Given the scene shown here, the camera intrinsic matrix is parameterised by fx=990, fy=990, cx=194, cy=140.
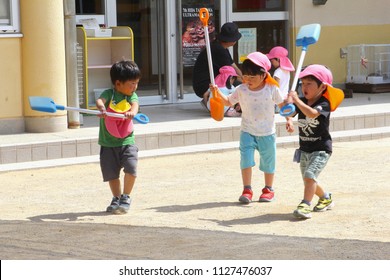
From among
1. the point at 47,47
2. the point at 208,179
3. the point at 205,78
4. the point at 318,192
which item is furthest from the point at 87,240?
the point at 205,78

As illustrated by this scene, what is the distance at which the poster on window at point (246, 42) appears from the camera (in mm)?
16000

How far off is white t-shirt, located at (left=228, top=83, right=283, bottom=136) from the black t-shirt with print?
0.50 m

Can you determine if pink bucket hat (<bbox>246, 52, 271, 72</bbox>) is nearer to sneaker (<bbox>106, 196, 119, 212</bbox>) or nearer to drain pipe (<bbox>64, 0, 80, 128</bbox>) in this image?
sneaker (<bbox>106, 196, 119, 212</bbox>)

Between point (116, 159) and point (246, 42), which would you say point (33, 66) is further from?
point (246, 42)

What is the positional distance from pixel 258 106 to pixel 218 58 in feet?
16.0

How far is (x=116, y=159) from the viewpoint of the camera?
8164 mm

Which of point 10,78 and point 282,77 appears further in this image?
point 282,77

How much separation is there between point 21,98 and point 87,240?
205 inches

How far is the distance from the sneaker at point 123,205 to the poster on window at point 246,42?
8.07m

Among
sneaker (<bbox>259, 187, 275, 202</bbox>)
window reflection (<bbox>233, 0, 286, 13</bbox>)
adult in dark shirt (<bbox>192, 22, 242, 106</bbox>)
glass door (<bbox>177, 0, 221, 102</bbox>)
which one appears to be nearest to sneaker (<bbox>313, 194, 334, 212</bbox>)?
sneaker (<bbox>259, 187, 275, 202</bbox>)

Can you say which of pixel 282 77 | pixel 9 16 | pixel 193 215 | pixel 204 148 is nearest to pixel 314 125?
pixel 193 215

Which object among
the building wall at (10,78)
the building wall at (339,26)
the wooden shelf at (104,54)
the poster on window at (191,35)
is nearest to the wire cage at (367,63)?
the building wall at (339,26)

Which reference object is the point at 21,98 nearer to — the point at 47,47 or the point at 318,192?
the point at 47,47

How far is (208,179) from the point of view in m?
9.94
